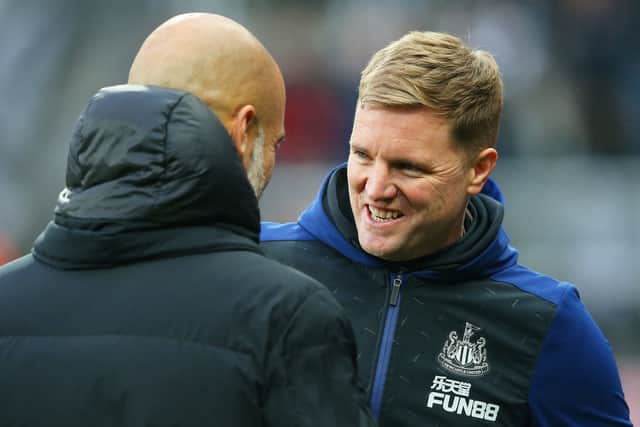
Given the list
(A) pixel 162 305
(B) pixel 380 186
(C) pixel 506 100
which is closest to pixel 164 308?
(A) pixel 162 305

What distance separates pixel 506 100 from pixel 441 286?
6447 mm

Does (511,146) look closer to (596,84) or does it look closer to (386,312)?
(596,84)

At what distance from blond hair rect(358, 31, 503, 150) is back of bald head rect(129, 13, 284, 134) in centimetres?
54

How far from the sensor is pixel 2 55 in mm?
9820

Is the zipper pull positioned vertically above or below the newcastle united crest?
above

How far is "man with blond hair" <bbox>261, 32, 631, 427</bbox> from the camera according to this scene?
9.64ft

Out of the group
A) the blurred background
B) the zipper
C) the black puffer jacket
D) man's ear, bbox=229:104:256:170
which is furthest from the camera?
the blurred background

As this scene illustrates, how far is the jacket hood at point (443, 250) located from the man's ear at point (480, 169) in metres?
0.08

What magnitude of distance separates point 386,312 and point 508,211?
20.0 ft

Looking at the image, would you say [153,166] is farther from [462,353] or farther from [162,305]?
[462,353]

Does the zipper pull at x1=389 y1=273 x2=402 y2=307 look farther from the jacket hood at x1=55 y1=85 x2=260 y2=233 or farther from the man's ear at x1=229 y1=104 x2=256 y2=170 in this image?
the jacket hood at x1=55 y1=85 x2=260 y2=233

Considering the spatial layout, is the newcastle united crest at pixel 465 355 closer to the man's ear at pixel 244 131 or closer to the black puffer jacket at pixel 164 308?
the man's ear at pixel 244 131

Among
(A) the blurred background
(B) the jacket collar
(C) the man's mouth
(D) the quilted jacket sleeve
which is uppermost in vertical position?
(B) the jacket collar

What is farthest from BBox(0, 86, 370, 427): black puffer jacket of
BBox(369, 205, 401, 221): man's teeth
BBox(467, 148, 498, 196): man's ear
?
BBox(467, 148, 498, 196): man's ear
